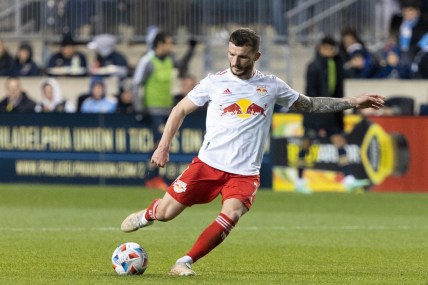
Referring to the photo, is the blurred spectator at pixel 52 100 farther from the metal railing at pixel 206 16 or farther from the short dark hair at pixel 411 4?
the short dark hair at pixel 411 4

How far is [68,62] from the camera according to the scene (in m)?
27.6

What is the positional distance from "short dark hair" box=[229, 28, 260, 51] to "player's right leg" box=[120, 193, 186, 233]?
1.42 m

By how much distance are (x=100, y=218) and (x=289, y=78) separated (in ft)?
38.1

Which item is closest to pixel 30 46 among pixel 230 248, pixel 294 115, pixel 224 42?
pixel 224 42

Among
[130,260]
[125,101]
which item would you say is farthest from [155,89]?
[130,260]

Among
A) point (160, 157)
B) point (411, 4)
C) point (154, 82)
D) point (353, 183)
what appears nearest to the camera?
point (160, 157)

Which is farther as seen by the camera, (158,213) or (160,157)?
(158,213)

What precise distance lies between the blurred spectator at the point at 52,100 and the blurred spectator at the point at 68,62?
4.79 ft

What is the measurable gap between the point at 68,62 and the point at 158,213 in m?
17.2

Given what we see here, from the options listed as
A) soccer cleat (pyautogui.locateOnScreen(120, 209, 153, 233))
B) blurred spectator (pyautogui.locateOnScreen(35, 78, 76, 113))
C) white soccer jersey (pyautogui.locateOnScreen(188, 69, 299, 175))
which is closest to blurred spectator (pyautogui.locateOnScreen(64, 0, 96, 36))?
blurred spectator (pyautogui.locateOnScreen(35, 78, 76, 113))

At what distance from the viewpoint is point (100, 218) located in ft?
56.9

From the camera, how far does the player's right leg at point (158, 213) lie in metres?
10.7

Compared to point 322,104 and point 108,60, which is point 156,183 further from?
point 322,104

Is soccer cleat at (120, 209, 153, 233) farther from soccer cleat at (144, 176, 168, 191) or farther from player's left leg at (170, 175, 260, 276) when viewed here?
soccer cleat at (144, 176, 168, 191)
